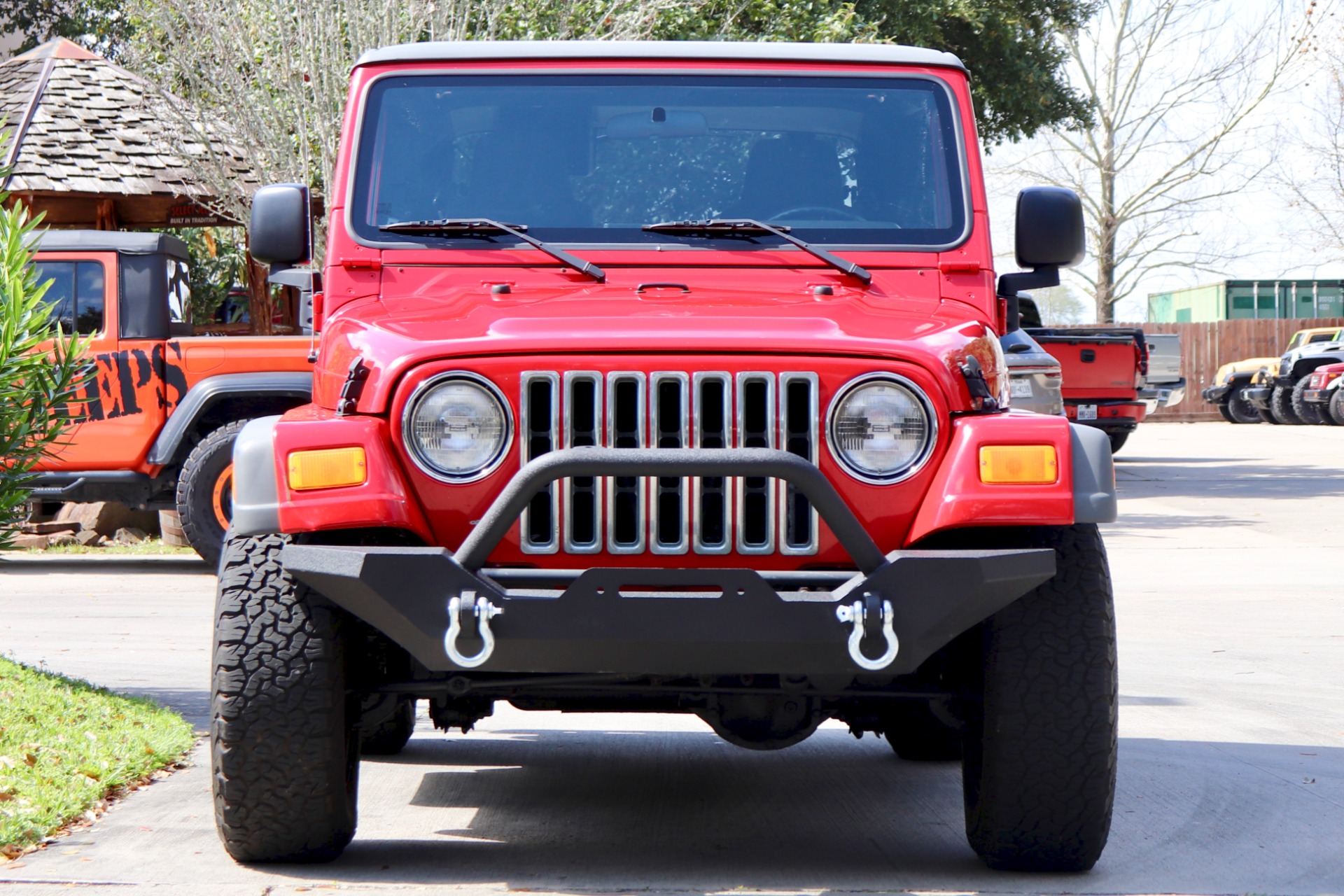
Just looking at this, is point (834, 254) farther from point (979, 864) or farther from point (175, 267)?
point (175, 267)

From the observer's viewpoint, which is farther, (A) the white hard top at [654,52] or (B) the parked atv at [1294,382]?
(B) the parked atv at [1294,382]

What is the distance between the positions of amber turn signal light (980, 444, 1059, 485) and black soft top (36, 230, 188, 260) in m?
8.80

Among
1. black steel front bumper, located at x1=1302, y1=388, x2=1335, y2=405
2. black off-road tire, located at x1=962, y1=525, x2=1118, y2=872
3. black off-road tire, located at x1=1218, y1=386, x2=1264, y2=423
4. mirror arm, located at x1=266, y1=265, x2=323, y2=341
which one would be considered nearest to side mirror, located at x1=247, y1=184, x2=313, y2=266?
mirror arm, located at x1=266, y1=265, x2=323, y2=341

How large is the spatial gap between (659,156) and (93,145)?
13161 mm

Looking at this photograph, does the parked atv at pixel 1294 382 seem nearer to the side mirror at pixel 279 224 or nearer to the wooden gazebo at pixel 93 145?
the wooden gazebo at pixel 93 145

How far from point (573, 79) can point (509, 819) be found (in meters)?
2.21

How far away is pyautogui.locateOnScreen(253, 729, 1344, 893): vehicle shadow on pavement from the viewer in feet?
14.1

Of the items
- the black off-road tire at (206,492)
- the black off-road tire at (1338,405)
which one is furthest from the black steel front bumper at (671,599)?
the black off-road tire at (1338,405)

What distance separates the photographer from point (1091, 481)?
399cm

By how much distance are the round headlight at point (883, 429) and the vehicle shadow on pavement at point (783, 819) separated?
105cm

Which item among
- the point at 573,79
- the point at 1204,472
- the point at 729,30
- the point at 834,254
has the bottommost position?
the point at 1204,472

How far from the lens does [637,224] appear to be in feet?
16.1

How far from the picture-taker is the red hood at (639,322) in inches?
157

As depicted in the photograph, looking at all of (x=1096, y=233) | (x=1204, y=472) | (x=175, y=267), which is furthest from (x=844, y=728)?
(x=1096, y=233)
